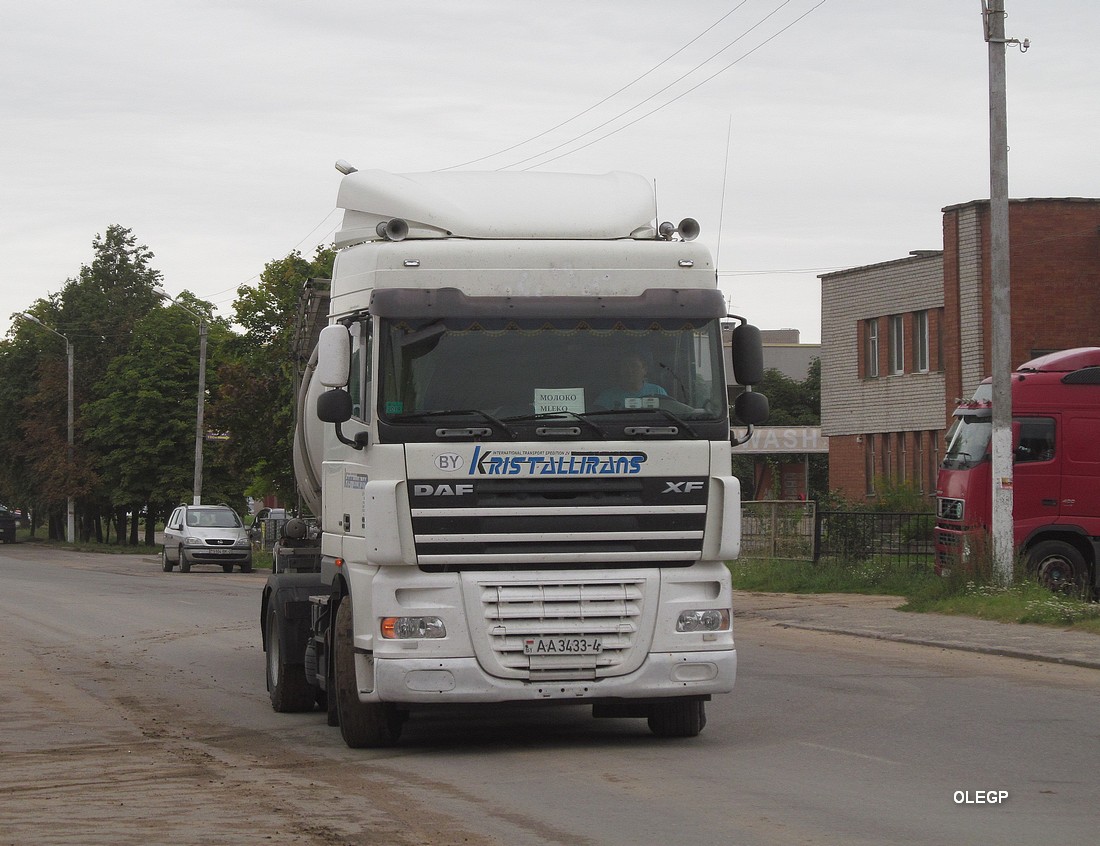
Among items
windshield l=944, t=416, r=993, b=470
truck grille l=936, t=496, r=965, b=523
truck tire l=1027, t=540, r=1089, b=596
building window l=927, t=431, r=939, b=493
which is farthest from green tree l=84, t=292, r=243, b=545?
truck tire l=1027, t=540, r=1089, b=596

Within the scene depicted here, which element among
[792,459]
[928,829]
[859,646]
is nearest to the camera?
[928,829]

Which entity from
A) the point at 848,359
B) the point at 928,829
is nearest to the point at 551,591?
the point at 928,829

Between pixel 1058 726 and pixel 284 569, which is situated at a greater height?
pixel 284 569

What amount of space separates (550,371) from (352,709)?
260 centimetres

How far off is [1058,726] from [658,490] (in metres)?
3.58

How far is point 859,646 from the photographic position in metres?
17.9

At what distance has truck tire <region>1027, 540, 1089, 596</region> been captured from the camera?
22.1 m

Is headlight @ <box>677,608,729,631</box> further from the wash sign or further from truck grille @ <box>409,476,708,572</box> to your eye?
the wash sign

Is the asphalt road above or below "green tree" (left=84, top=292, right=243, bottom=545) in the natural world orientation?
below

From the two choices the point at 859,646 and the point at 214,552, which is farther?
the point at 214,552

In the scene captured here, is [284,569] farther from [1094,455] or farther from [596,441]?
[1094,455]

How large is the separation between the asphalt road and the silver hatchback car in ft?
82.7

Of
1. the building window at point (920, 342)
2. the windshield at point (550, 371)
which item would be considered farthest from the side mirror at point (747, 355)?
the building window at point (920, 342)

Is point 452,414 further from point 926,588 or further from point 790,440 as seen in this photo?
point 790,440
